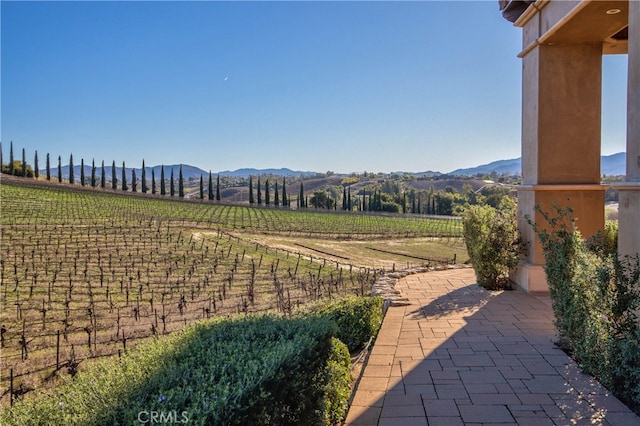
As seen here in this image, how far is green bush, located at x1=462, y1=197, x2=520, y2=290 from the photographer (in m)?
6.60

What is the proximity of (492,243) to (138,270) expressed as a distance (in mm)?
11780

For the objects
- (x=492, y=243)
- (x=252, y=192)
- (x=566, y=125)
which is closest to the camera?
(x=566, y=125)

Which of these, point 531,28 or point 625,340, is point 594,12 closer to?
point 531,28

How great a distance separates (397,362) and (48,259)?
14863 millimetres

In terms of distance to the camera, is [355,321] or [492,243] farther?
[492,243]

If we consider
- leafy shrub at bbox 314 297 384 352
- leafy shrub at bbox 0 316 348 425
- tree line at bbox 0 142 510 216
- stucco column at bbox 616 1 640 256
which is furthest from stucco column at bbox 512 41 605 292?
tree line at bbox 0 142 510 216

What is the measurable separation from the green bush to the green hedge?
458cm

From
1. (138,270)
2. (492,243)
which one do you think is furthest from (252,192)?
(492,243)

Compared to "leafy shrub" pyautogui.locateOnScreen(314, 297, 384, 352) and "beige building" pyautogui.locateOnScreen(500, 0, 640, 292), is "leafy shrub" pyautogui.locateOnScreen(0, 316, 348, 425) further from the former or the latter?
"beige building" pyautogui.locateOnScreen(500, 0, 640, 292)

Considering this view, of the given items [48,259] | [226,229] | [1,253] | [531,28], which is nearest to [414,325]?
[531,28]

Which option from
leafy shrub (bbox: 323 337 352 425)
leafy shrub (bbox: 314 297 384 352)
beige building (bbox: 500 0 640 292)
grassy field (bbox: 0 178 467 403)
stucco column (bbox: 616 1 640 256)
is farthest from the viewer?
grassy field (bbox: 0 178 467 403)

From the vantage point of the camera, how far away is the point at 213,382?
1.85m

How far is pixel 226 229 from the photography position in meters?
28.4

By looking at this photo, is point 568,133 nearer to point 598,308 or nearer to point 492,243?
point 492,243
